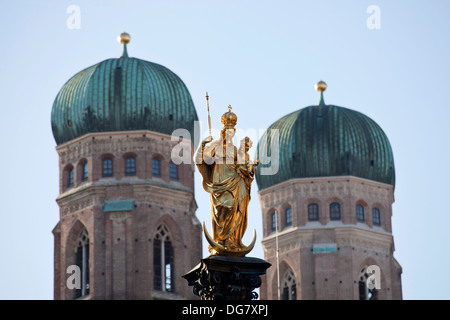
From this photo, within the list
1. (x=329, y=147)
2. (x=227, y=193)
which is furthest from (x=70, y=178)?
(x=227, y=193)

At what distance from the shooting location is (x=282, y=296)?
90.1 m

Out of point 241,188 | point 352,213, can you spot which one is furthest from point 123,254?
point 241,188

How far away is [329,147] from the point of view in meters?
89.9

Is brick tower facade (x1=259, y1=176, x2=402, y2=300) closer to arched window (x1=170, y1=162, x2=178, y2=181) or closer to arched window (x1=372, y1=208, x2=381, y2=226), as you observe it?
arched window (x1=372, y1=208, x2=381, y2=226)

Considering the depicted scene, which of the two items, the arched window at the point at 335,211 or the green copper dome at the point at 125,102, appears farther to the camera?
the arched window at the point at 335,211

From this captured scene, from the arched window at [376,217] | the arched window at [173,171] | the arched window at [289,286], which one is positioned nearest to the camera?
the arched window at [173,171]

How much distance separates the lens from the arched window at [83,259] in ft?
274

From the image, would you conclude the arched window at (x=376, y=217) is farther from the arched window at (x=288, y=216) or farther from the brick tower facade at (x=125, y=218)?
the brick tower facade at (x=125, y=218)

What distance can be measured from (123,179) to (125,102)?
4.15 meters

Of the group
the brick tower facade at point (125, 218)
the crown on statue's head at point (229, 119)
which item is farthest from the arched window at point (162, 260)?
the crown on statue's head at point (229, 119)

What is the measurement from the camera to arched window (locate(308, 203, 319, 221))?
90500 mm

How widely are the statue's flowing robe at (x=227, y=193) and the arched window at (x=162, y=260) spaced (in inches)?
2163
